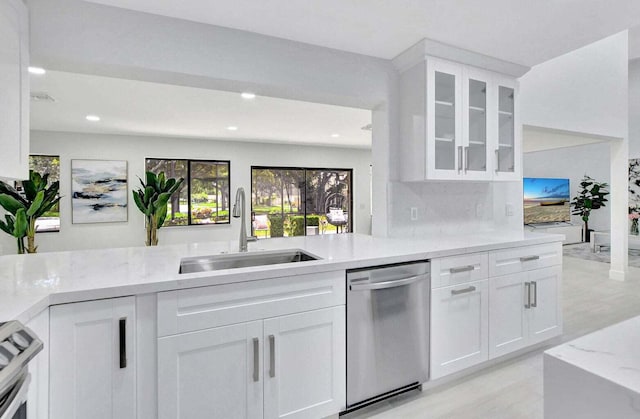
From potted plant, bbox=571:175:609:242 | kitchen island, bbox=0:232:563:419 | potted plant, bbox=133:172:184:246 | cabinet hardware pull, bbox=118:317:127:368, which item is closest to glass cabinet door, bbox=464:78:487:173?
kitchen island, bbox=0:232:563:419

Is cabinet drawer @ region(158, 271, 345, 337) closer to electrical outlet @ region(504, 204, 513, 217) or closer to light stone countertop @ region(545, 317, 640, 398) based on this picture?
light stone countertop @ region(545, 317, 640, 398)

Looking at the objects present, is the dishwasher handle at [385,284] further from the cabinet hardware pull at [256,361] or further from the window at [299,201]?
the window at [299,201]

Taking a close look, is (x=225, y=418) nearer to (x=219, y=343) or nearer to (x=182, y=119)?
(x=219, y=343)

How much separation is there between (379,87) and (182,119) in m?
3.46

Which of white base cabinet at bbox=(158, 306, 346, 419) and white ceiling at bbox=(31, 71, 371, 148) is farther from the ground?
white ceiling at bbox=(31, 71, 371, 148)

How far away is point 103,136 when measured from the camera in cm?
576

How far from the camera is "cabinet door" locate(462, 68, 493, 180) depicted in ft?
8.23

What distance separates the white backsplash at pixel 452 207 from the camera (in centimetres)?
264

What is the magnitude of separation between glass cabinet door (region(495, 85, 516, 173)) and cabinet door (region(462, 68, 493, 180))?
16cm

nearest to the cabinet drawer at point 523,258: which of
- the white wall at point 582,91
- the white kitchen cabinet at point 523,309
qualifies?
the white kitchen cabinet at point 523,309

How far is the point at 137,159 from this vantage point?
6.00 meters

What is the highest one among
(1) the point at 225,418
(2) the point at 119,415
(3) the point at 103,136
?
(3) the point at 103,136

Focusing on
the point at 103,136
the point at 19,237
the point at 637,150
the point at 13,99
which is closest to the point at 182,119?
the point at 103,136

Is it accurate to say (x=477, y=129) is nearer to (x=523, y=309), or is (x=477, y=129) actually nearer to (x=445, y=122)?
(x=445, y=122)
